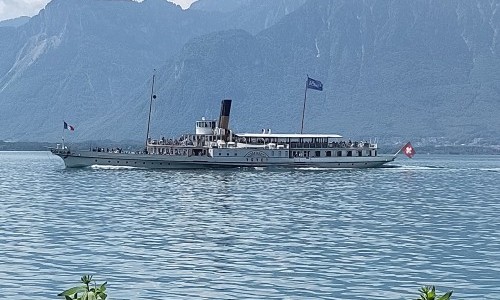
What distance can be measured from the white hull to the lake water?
45662 mm

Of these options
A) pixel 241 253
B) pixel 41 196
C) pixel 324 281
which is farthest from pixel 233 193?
pixel 324 281

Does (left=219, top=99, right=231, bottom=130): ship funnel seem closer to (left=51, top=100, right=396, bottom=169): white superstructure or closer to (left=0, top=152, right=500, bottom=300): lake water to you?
(left=51, top=100, right=396, bottom=169): white superstructure

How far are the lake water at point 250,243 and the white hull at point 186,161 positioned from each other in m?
45.7

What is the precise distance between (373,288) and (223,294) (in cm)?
640

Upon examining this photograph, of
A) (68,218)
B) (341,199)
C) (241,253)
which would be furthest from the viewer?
(341,199)

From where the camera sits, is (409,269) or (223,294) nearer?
(223,294)

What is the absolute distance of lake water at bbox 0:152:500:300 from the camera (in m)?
41.0

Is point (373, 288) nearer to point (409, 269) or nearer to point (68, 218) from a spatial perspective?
point (409, 269)

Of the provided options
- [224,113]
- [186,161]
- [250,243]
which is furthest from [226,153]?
[250,243]

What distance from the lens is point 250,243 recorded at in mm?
55375

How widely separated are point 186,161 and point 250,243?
325ft

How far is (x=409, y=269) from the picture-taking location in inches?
1790

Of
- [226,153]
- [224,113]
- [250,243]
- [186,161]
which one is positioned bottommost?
[250,243]

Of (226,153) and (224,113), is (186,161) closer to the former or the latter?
(226,153)
